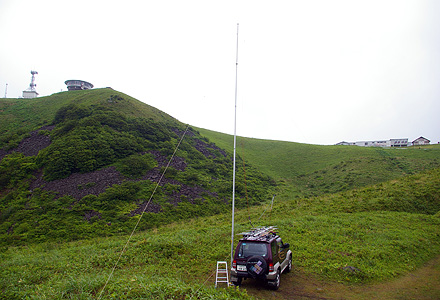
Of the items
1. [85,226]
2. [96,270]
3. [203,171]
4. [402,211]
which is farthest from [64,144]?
[402,211]

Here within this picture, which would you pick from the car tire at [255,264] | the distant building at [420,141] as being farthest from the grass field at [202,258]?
the distant building at [420,141]

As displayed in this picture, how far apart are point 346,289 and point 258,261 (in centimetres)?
386

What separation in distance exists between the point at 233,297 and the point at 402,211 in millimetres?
20767

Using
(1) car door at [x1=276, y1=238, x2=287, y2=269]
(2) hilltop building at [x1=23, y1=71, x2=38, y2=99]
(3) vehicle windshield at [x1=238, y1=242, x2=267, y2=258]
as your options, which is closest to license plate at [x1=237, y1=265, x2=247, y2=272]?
(3) vehicle windshield at [x1=238, y1=242, x2=267, y2=258]

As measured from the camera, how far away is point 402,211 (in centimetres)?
2170

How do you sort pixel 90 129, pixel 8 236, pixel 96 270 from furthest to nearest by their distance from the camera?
1. pixel 90 129
2. pixel 8 236
3. pixel 96 270

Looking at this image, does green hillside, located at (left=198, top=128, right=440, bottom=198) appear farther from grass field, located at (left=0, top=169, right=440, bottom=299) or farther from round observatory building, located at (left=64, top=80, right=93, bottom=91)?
round observatory building, located at (left=64, top=80, right=93, bottom=91)

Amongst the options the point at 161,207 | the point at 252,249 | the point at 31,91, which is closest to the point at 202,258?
the point at 252,249

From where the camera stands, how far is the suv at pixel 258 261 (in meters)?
9.17

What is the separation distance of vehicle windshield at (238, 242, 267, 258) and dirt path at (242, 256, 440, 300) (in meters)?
1.28

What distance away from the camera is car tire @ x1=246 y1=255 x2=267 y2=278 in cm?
912

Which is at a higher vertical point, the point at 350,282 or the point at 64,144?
the point at 64,144

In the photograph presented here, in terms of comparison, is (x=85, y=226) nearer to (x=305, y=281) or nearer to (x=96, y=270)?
(x=96, y=270)

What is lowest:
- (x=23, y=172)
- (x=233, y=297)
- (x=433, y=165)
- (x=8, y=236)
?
(x=8, y=236)
